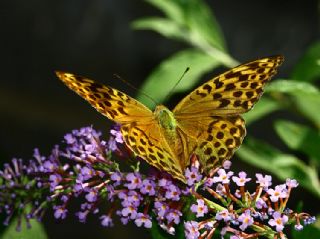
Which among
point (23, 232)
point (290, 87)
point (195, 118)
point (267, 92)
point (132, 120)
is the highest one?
point (290, 87)

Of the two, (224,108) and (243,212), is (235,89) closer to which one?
(224,108)

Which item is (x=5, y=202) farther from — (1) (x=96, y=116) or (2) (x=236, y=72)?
(1) (x=96, y=116)

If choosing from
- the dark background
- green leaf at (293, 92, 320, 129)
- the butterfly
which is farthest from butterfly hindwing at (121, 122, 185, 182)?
the dark background

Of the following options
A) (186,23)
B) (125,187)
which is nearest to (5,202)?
(125,187)

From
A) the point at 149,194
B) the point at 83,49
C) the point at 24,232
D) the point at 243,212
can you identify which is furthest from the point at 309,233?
the point at 83,49

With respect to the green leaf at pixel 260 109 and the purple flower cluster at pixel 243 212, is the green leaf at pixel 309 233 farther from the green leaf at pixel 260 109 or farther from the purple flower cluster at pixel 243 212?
the green leaf at pixel 260 109

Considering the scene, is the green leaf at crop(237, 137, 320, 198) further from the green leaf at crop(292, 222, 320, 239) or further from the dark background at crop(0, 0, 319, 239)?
the dark background at crop(0, 0, 319, 239)
